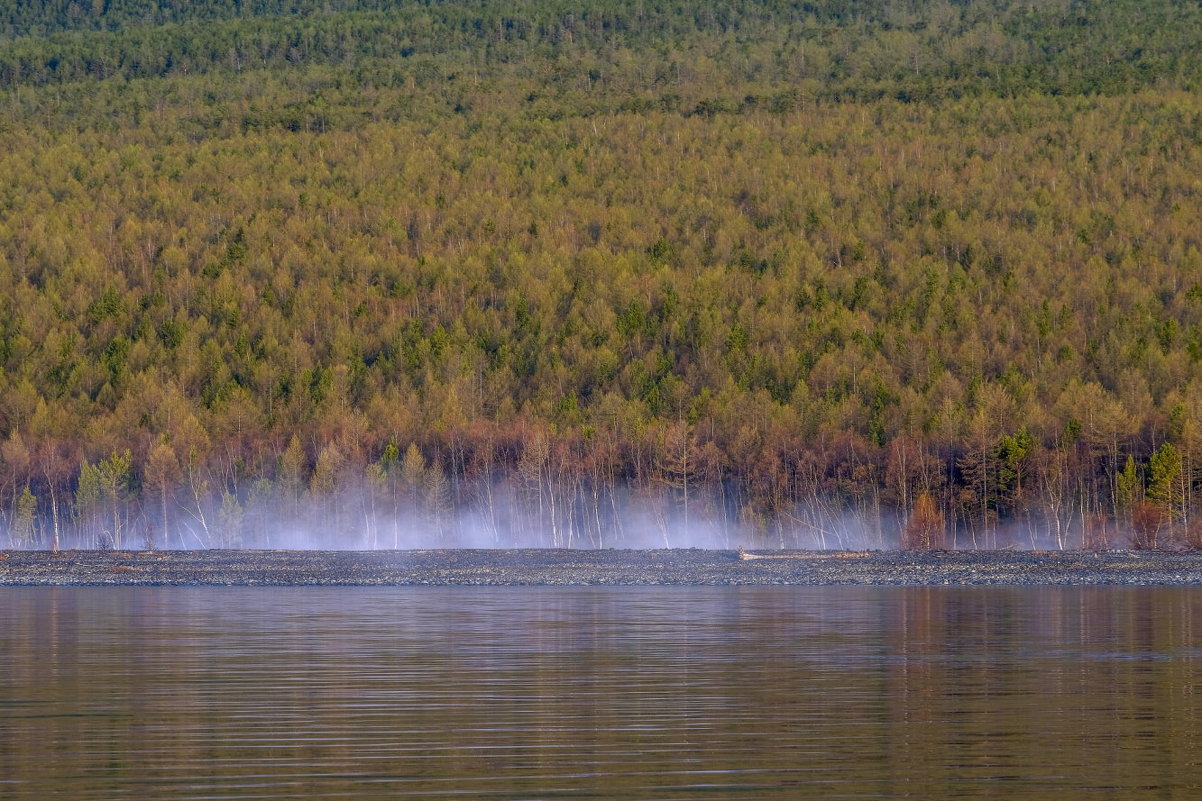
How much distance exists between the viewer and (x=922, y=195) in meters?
162

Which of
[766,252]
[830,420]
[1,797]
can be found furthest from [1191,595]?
[766,252]

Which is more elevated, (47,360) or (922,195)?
(922,195)

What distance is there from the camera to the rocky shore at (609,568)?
57.6 metres

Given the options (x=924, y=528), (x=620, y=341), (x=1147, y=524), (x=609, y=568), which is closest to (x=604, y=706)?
(x=609, y=568)

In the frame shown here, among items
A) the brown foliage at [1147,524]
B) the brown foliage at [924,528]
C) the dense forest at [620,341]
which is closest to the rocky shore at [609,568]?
the brown foliage at [1147,524]

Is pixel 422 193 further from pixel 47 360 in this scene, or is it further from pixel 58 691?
pixel 58 691

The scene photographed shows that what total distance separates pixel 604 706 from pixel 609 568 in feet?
A: 135

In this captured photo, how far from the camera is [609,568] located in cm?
6309

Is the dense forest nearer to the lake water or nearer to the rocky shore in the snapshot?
the rocky shore

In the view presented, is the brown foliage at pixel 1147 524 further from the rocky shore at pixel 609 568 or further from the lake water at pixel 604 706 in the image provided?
the lake water at pixel 604 706

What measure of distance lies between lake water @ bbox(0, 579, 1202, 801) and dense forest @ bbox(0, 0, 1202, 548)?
4843 cm

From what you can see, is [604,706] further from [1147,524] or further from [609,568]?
[1147,524]

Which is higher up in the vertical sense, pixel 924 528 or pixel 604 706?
pixel 604 706

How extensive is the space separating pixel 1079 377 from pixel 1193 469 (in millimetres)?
22933
